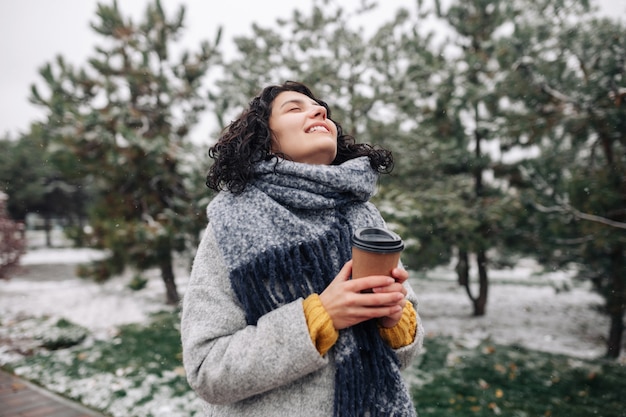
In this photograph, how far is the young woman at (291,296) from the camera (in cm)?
82

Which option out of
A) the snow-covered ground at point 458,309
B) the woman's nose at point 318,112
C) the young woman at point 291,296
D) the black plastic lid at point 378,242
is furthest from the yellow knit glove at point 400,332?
the snow-covered ground at point 458,309

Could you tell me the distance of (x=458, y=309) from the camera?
848cm

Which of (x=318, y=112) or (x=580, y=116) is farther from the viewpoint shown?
(x=580, y=116)

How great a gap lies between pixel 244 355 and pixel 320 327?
0.57ft

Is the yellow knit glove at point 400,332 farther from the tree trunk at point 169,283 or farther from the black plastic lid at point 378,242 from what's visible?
the tree trunk at point 169,283

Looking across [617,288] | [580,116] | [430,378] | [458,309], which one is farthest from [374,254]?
[458,309]

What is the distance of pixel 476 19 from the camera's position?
20.3 feet

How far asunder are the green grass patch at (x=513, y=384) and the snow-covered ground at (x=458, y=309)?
74 centimetres

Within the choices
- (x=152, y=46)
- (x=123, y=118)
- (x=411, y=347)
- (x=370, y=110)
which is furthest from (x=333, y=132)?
(x=152, y=46)

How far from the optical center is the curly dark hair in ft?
3.55

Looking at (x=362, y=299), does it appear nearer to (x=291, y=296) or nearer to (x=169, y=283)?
(x=291, y=296)

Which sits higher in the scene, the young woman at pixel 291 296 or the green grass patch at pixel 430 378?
the young woman at pixel 291 296

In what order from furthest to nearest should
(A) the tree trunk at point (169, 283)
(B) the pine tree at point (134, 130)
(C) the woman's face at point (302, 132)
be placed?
(A) the tree trunk at point (169, 283) → (B) the pine tree at point (134, 130) → (C) the woman's face at point (302, 132)

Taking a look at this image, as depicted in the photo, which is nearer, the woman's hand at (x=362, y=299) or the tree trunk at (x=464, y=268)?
the woman's hand at (x=362, y=299)
